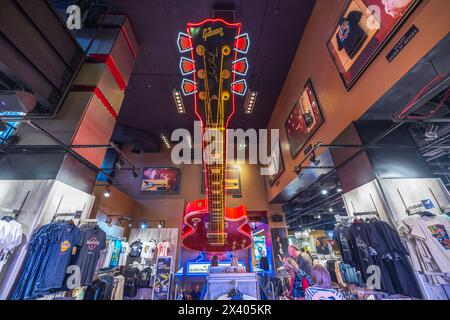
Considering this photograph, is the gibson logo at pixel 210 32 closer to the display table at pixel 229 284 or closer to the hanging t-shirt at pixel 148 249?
the display table at pixel 229 284

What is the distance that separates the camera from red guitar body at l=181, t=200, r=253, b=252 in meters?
3.04

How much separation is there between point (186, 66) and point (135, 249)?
5.87 meters

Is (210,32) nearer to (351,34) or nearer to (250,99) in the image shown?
(351,34)

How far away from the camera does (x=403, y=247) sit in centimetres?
187

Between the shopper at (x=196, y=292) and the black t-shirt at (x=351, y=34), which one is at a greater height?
the black t-shirt at (x=351, y=34)

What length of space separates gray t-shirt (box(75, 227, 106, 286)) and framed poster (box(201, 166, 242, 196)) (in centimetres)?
486

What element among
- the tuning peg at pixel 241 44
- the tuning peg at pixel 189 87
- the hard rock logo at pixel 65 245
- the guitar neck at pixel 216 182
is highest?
the tuning peg at pixel 241 44

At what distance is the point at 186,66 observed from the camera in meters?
2.40

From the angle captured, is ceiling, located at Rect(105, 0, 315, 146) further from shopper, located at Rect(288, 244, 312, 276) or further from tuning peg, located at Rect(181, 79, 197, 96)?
shopper, located at Rect(288, 244, 312, 276)

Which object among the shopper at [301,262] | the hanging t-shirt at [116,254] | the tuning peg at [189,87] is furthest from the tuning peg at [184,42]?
the hanging t-shirt at [116,254]

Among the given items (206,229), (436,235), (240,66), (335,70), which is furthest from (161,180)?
(436,235)

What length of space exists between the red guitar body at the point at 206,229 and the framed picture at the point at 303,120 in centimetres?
210

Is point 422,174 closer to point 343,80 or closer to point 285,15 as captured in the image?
point 343,80

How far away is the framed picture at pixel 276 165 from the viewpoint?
5.56m
